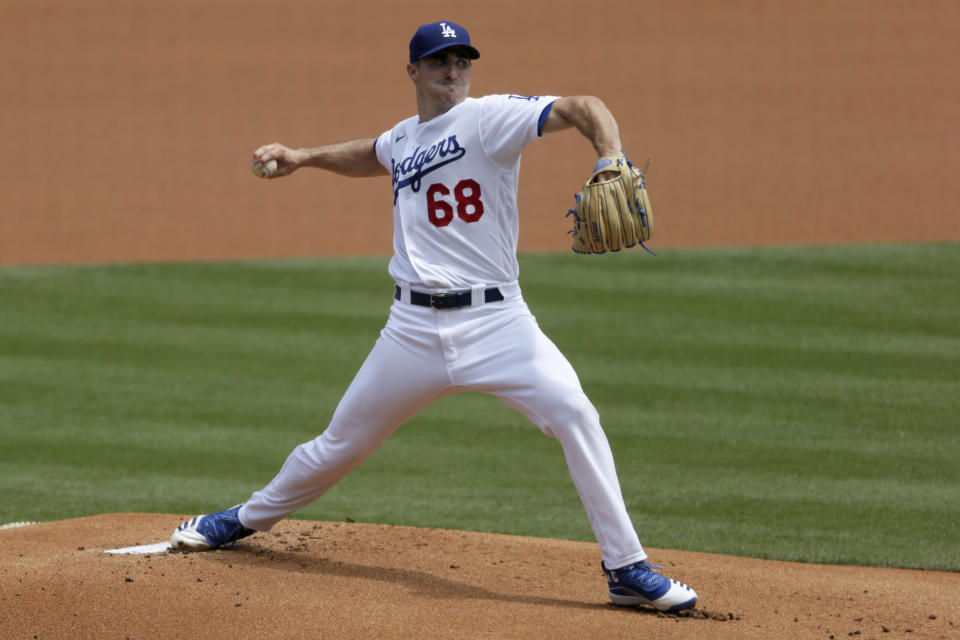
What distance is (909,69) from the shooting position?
52.5 feet

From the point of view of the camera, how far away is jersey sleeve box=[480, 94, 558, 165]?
3961 millimetres

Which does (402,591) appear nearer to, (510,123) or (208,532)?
(208,532)

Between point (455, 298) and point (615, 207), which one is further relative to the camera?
point (455, 298)

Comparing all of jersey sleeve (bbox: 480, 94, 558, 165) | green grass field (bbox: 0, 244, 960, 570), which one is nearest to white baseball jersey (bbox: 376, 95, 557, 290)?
jersey sleeve (bbox: 480, 94, 558, 165)

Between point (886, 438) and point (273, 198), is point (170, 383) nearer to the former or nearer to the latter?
point (886, 438)

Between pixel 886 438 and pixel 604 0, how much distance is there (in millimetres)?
11456

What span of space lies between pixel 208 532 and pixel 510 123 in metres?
1.91

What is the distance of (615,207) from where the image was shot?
373 cm

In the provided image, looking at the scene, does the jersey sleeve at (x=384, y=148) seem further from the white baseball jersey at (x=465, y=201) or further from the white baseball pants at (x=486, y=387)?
the white baseball pants at (x=486, y=387)

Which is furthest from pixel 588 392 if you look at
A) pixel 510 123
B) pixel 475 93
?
pixel 475 93

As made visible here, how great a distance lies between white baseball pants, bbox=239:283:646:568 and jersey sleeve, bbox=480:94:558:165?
468 mm

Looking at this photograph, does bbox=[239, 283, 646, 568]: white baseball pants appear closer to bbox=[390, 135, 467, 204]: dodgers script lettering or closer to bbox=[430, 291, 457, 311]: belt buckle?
bbox=[430, 291, 457, 311]: belt buckle

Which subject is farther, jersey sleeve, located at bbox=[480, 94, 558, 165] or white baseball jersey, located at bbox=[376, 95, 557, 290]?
white baseball jersey, located at bbox=[376, 95, 557, 290]

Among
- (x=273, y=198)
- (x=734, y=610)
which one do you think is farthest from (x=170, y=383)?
(x=273, y=198)
